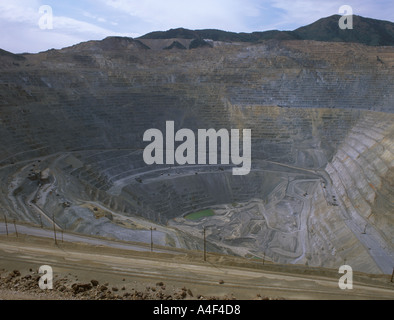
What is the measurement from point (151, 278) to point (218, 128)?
44101mm

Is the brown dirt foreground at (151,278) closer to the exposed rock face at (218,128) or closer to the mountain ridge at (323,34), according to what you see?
the exposed rock face at (218,128)

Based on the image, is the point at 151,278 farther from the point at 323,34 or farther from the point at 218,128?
the point at 323,34

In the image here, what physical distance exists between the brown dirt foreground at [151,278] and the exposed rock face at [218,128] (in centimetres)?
1017

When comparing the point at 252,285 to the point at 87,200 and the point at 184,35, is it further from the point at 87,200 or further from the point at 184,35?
the point at 184,35

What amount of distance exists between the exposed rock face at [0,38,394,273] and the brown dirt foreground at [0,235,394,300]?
10.2 m

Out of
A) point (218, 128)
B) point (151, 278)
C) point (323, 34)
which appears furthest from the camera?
point (323, 34)

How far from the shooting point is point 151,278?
11.7 meters

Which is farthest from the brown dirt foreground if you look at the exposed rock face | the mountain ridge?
the mountain ridge

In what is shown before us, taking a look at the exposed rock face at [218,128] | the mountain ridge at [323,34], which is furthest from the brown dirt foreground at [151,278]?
the mountain ridge at [323,34]

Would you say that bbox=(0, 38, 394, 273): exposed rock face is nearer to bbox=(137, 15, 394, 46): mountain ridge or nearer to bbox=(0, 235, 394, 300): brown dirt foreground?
bbox=(0, 235, 394, 300): brown dirt foreground

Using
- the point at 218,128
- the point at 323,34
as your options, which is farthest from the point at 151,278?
the point at 323,34

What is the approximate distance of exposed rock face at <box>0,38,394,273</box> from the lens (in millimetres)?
29750
